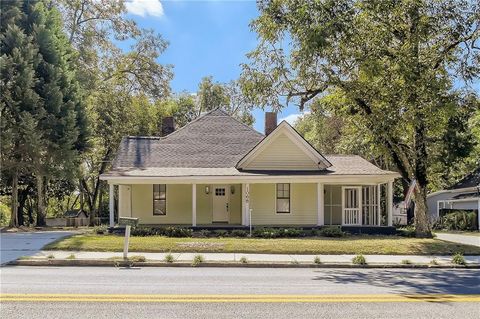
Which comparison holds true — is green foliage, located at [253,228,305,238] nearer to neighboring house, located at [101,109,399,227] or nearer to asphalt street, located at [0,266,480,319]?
neighboring house, located at [101,109,399,227]

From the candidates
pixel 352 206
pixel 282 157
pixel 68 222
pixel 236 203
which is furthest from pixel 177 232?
pixel 68 222

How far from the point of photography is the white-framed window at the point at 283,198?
27.6 meters

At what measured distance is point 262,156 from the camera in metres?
27.4

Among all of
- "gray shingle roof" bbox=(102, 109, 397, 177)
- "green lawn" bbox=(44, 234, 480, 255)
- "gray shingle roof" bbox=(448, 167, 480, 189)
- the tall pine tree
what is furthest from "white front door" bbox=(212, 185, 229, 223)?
"gray shingle roof" bbox=(448, 167, 480, 189)

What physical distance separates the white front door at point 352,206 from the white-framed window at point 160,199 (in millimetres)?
9591

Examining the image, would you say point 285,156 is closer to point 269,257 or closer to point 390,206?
point 390,206

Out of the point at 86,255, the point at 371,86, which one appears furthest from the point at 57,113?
the point at 371,86

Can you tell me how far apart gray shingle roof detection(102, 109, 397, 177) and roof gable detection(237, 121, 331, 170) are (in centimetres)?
76

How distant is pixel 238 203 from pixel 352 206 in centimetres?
622

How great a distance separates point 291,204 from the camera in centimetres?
2752

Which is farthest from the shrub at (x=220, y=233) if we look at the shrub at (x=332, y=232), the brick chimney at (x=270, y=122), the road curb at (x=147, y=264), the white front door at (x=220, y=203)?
the brick chimney at (x=270, y=122)

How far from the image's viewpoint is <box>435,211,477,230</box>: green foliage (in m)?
32.7

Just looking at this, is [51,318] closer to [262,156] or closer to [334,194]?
[262,156]

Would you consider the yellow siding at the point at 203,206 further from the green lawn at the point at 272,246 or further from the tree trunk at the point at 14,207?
the tree trunk at the point at 14,207
